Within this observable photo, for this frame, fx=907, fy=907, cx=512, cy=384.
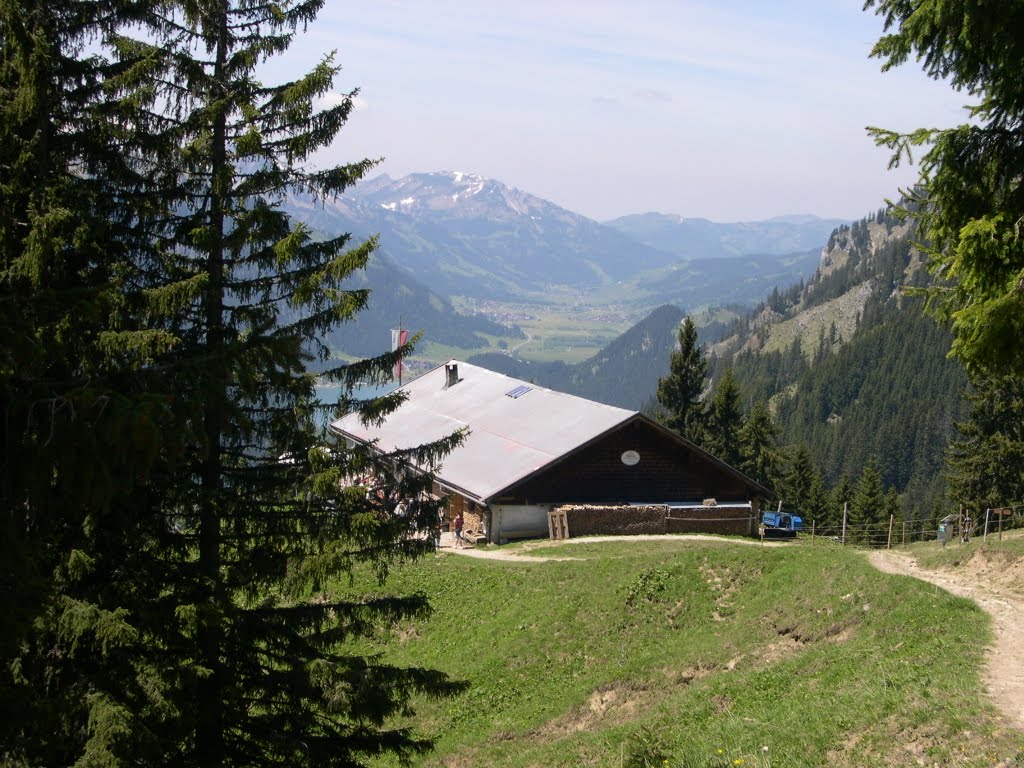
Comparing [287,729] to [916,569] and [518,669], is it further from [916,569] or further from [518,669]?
[916,569]

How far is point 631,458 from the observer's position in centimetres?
3816

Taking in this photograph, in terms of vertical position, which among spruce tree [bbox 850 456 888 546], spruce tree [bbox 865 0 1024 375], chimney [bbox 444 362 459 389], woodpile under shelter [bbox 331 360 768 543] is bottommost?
spruce tree [bbox 850 456 888 546]

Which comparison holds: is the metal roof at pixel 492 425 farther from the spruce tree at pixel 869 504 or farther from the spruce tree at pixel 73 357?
the spruce tree at pixel 869 504

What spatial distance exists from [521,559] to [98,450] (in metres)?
24.6

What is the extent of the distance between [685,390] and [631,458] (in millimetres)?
24069

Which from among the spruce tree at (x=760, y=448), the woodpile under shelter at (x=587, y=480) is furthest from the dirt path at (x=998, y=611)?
the spruce tree at (x=760, y=448)

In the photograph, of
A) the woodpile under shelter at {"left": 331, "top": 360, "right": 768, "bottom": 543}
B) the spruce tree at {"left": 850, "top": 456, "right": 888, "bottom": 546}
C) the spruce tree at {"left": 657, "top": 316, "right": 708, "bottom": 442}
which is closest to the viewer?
the woodpile under shelter at {"left": 331, "top": 360, "right": 768, "bottom": 543}

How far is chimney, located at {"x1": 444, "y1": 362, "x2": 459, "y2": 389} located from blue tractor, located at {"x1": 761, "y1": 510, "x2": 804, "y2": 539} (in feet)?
63.8

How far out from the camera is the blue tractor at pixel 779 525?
1544 inches

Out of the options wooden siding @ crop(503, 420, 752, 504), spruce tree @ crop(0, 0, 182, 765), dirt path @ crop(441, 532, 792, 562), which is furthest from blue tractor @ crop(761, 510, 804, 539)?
spruce tree @ crop(0, 0, 182, 765)

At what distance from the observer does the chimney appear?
53000 millimetres

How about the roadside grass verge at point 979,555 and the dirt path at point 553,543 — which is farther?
the dirt path at point 553,543

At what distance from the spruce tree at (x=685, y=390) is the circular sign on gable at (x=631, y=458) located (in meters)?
22.4

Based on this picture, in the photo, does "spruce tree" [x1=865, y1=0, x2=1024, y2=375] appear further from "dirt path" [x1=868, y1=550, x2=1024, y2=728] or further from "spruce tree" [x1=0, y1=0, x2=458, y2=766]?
"spruce tree" [x1=0, y1=0, x2=458, y2=766]
